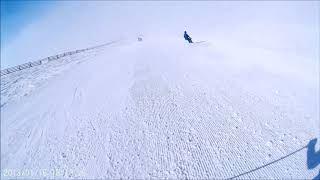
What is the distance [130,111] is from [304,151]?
23.3 ft

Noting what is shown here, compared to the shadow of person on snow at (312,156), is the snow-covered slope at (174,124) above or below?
above

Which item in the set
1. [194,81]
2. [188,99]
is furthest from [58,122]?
[194,81]

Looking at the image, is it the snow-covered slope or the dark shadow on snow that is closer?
the dark shadow on snow

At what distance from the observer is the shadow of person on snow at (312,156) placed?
664cm

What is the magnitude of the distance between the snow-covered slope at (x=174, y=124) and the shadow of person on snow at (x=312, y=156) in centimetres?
6

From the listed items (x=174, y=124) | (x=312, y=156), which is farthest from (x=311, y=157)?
(x=174, y=124)

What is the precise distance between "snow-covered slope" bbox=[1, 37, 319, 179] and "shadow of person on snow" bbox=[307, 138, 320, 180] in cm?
6

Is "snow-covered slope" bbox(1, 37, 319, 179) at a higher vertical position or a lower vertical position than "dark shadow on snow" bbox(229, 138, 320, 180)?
higher

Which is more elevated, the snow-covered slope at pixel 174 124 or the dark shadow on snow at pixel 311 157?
the snow-covered slope at pixel 174 124

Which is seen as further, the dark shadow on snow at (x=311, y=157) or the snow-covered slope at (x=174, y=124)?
the snow-covered slope at (x=174, y=124)

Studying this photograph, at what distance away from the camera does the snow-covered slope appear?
23.5 feet

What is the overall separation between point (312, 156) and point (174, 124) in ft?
15.7

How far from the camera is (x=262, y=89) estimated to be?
11.3 meters

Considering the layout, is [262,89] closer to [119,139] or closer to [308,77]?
[308,77]
